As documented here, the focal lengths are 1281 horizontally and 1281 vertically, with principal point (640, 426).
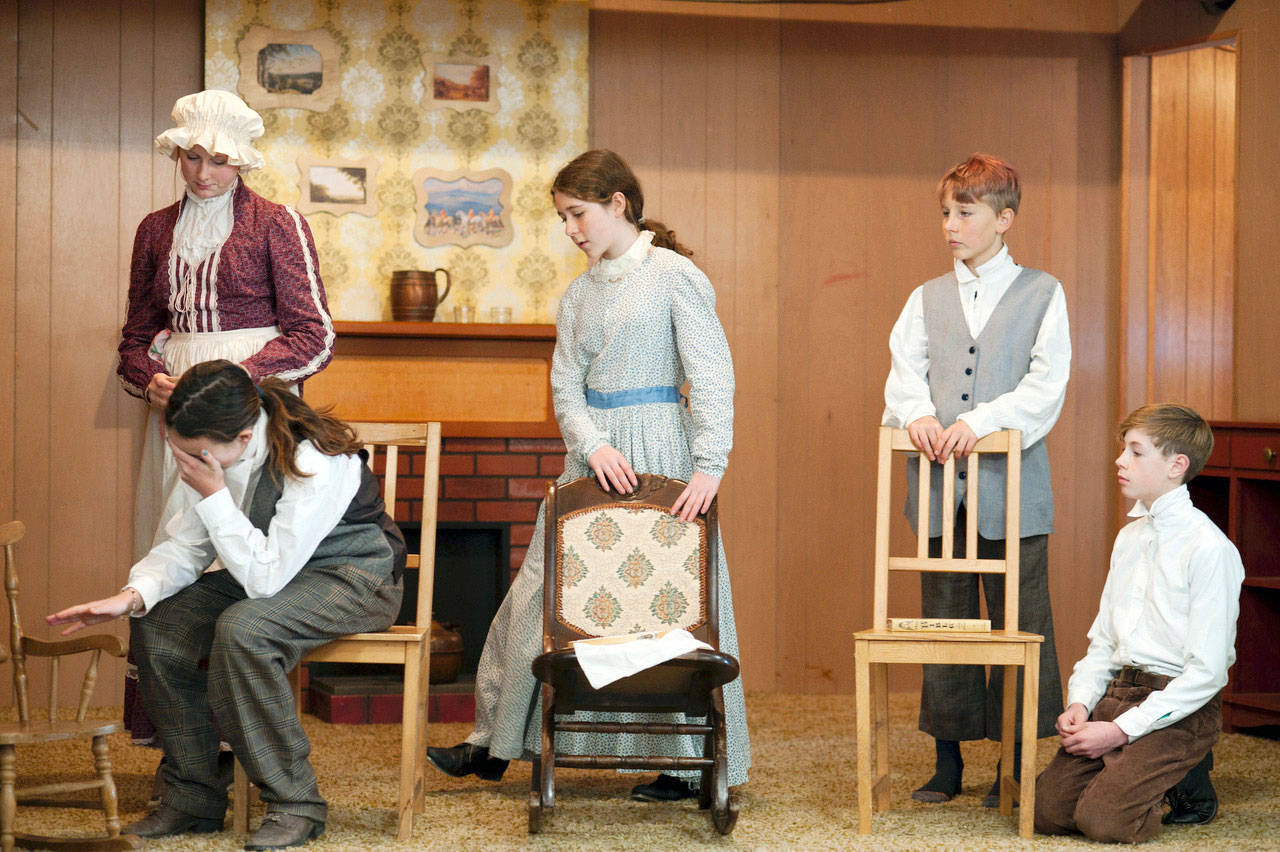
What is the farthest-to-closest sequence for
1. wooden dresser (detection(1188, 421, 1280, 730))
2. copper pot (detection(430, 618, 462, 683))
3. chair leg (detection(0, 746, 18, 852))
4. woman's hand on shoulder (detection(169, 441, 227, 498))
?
copper pot (detection(430, 618, 462, 683)) < wooden dresser (detection(1188, 421, 1280, 730)) < woman's hand on shoulder (detection(169, 441, 227, 498)) < chair leg (detection(0, 746, 18, 852))

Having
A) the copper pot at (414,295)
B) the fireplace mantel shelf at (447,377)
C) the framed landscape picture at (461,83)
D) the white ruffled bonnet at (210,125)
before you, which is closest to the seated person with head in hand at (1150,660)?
the fireplace mantel shelf at (447,377)

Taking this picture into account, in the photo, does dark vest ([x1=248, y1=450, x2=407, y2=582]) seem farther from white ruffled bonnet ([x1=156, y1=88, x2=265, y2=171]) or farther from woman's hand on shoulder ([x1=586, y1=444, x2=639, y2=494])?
white ruffled bonnet ([x1=156, y1=88, x2=265, y2=171])

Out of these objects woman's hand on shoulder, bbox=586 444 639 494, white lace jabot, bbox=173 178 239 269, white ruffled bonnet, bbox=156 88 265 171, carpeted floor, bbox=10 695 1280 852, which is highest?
white ruffled bonnet, bbox=156 88 265 171

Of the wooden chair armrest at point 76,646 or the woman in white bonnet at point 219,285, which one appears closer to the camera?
the wooden chair armrest at point 76,646

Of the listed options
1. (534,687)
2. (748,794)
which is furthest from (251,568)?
(748,794)

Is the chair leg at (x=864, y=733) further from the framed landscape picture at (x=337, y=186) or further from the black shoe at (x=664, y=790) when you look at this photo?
the framed landscape picture at (x=337, y=186)

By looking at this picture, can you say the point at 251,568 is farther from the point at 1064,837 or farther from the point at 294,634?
the point at 1064,837

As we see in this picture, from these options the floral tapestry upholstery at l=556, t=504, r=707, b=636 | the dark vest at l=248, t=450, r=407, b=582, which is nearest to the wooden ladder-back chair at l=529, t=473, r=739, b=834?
the floral tapestry upholstery at l=556, t=504, r=707, b=636

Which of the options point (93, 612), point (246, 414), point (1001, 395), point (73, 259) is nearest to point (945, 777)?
point (1001, 395)

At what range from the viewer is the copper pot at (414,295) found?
4.30 metres

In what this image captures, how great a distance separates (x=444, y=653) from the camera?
4148 millimetres

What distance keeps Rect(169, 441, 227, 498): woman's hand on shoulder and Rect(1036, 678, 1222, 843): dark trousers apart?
187cm

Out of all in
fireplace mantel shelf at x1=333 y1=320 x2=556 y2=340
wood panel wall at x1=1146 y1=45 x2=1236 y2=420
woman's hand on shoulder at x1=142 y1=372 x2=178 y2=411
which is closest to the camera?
woman's hand on shoulder at x1=142 y1=372 x2=178 y2=411

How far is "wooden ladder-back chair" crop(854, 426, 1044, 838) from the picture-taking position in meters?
2.75
